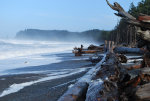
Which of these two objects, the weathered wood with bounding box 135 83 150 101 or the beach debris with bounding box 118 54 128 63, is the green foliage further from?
the weathered wood with bounding box 135 83 150 101

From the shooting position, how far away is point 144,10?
46.2m

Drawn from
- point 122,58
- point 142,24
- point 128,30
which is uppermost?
point 128,30

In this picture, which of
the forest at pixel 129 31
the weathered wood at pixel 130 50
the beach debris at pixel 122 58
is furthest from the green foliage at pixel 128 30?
the beach debris at pixel 122 58

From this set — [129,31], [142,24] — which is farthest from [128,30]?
[142,24]

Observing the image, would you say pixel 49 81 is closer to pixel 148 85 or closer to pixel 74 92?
pixel 74 92

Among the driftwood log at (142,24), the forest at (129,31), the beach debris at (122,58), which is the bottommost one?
the beach debris at (122,58)

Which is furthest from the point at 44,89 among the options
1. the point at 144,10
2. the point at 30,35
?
the point at 30,35

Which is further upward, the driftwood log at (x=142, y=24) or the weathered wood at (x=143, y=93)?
the driftwood log at (x=142, y=24)

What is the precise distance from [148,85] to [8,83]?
554cm

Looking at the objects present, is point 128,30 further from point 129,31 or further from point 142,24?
point 142,24

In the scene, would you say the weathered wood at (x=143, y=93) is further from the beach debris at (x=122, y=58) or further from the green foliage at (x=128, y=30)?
the green foliage at (x=128, y=30)

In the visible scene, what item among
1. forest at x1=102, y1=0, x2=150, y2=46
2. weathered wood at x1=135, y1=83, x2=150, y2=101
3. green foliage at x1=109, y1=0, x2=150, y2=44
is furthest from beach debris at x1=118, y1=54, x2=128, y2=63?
green foliage at x1=109, y1=0, x2=150, y2=44

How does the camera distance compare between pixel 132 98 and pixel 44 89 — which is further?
pixel 44 89

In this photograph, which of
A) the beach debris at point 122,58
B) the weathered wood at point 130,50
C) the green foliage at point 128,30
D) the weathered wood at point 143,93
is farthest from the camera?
the green foliage at point 128,30
